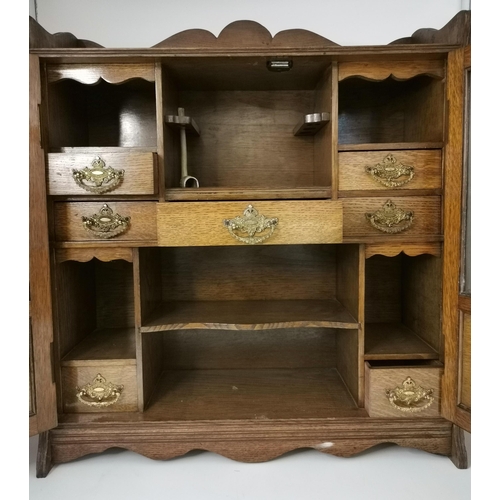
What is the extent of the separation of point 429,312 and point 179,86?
1312mm

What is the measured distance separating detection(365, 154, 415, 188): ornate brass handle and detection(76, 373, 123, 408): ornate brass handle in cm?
113

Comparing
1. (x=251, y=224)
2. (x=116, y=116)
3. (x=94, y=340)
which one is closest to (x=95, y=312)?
(x=94, y=340)

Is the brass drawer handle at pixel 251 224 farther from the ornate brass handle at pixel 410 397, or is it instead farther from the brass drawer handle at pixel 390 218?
the ornate brass handle at pixel 410 397

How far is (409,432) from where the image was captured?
1.36 meters

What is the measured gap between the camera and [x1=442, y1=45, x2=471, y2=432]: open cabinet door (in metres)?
1.28

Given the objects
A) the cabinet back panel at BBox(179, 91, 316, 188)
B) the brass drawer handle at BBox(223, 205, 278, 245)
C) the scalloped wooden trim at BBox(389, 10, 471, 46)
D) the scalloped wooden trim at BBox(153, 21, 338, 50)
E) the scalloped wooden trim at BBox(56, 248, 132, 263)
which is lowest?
the scalloped wooden trim at BBox(56, 248, 132, 263)

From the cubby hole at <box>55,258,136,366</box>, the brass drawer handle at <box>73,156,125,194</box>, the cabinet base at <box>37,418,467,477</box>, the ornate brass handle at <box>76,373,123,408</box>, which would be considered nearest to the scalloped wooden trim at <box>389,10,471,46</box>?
the brass drawer handle at <box>73,156,125,194</box>

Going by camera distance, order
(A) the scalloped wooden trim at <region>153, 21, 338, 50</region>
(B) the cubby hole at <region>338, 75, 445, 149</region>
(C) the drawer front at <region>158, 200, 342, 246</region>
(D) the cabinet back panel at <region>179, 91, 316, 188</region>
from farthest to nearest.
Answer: (D) the cabinet back panel at <region>179, 91, 316, 188</region>
(B) the cubby hole at <region>338, 75, 445, 149</region>
(A) the scalloped wooden trim at <region>153, 21, 338, 50</region>
(C) the drawer front at <region>158, 200, 342, 246</region>

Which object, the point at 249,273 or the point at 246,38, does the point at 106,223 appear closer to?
the point at 249,273

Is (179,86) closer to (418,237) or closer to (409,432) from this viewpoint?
(418,237)

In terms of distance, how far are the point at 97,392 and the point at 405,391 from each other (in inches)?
41.0

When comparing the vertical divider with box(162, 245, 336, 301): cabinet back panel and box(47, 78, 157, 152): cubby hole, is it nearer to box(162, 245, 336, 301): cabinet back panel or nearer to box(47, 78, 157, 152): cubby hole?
box(162, 245, 336, 301): cabinet back panel

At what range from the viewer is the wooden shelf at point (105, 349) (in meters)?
1.40

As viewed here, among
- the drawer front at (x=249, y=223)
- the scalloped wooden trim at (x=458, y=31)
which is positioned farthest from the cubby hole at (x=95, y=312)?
the scalloped wooden trim at (x=458, y=31)
